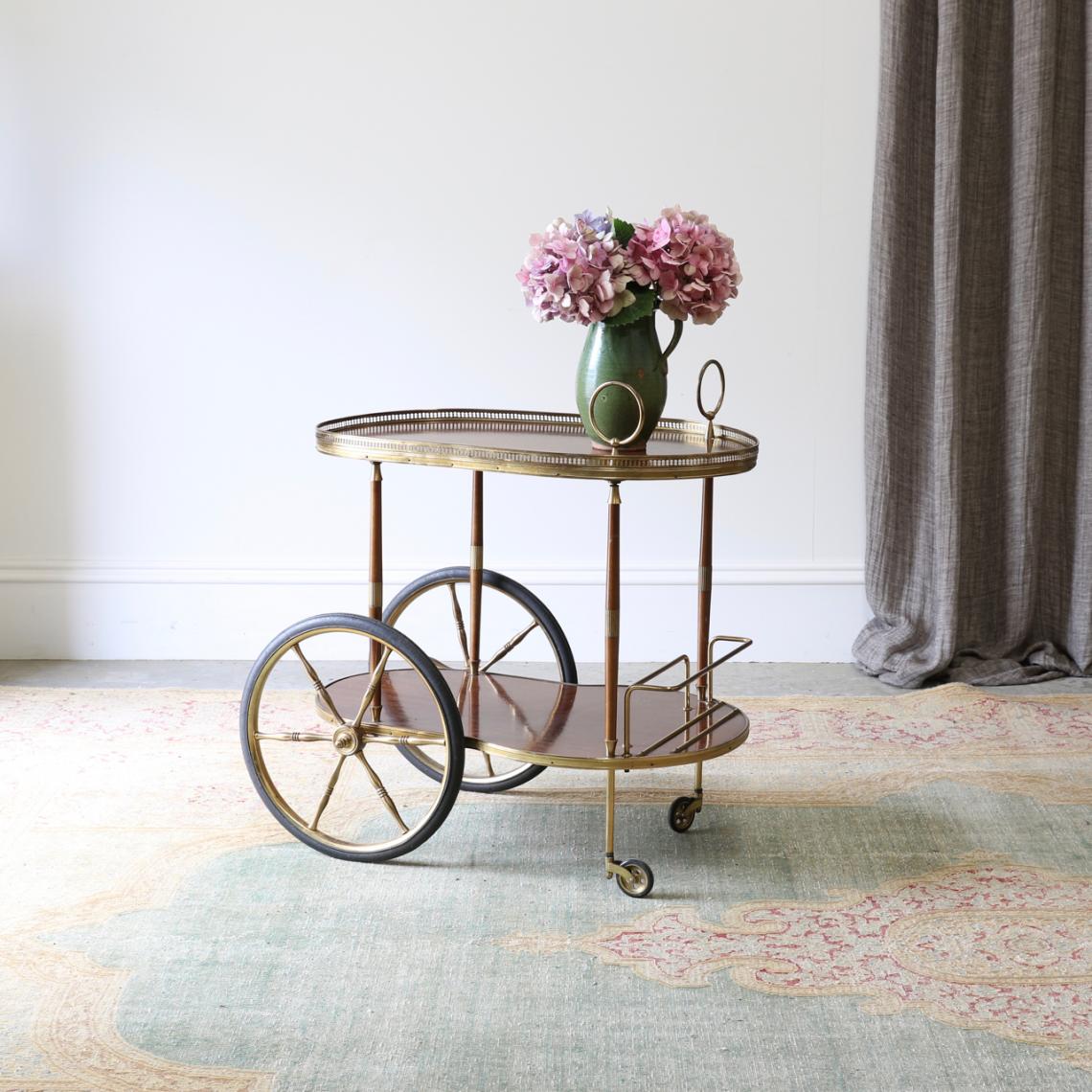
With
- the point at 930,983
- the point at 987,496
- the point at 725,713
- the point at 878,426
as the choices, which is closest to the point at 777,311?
the point at 878,426

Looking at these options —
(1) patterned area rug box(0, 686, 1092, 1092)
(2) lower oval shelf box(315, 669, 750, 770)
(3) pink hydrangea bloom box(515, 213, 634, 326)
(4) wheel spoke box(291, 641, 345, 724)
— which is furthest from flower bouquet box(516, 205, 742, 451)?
(1) patterned area rug box(0, 686, 1092, 1092)

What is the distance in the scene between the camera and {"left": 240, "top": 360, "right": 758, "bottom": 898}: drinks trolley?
220 cm

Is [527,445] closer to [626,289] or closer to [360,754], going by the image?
[626,289]

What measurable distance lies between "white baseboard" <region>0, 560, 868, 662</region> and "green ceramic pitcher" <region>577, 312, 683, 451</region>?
139cm

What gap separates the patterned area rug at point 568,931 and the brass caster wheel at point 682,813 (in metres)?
0.02

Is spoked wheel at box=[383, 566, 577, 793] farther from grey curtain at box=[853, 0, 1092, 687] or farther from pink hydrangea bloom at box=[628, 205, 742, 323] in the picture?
grey curtain at box=[853, 0, 1092, 687]

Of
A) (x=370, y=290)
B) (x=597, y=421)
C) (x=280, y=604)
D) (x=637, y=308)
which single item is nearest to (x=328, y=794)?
(x=597, y=421)

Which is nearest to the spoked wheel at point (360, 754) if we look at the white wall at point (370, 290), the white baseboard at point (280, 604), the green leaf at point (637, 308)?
the green leaf at point (637, 308)

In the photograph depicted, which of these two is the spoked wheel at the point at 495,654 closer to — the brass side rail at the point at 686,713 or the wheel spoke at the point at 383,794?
the wheel spoke at the point at 383,794

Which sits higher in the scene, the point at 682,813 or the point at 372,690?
the point at 372,690

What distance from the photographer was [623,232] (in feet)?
7.27

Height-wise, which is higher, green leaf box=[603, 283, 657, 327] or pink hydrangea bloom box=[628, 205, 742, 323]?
pink hydrangea bloom box=[628, 205, 742, 323]

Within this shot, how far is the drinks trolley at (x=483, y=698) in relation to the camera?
86.5 inches

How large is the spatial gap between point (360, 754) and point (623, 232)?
1021 mm
